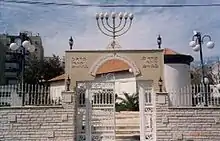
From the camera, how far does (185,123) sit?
43.2 feet

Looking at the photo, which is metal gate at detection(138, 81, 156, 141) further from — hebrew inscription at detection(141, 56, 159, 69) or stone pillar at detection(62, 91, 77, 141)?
stone pillar at detection(62, 91, 77, 141)

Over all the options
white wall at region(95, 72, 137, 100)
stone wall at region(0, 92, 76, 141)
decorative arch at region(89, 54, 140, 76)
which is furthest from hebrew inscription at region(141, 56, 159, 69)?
white wall at region(95, 72, 137, 100)

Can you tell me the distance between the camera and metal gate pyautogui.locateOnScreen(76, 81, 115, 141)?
13641mm

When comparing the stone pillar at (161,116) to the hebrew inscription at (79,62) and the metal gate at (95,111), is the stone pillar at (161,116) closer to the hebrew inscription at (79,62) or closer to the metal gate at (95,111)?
the metal gate at (95,111)

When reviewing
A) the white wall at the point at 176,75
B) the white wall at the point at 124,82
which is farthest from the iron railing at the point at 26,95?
the white wall at the point at 124,82

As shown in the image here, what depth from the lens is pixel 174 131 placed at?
13.2m

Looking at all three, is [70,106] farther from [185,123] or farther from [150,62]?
[185,123]

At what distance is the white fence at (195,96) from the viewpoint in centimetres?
1314

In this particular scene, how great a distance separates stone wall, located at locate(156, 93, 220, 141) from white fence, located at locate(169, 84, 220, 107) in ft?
0.75

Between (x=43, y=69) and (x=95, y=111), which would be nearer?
(x=95, y=111)

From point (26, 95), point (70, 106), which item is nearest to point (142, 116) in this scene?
point (70, 106)

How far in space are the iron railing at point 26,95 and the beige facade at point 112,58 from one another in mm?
1193

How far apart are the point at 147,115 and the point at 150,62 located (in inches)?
80.1

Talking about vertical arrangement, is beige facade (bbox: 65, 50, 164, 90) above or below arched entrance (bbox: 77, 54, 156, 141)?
above
